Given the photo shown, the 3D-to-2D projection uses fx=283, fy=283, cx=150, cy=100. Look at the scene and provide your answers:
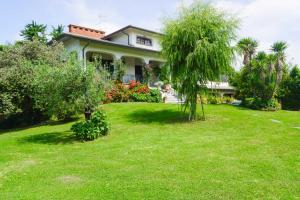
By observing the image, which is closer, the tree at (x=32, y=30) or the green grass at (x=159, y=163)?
the green grass at (x=159, y=163)

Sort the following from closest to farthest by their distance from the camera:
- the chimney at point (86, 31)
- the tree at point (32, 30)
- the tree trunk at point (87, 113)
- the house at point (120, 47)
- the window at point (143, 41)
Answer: the tree trunk at point (87, 113)
the house at point (120, 47)
the chimney at point (86, 31)
the window at point (143, 41)
the tree at point (32, 30)

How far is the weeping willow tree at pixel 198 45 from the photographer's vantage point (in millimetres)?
13766

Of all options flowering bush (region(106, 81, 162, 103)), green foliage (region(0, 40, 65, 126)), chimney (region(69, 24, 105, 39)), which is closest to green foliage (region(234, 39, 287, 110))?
flowering bush (region(106, 81, 162, 103))

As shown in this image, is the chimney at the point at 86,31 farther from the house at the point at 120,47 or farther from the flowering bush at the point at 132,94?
the flowering bush at the point at 132,94

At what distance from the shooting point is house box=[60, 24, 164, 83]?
840 inches

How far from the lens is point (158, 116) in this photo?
15422mm

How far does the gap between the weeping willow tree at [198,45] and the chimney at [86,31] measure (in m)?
14.1

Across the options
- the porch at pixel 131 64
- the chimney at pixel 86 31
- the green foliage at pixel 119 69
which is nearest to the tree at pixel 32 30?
the chimney at pixel 86 31

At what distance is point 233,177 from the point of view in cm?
654

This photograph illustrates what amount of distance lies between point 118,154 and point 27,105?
10.3 m

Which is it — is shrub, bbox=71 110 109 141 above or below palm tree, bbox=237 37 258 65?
below

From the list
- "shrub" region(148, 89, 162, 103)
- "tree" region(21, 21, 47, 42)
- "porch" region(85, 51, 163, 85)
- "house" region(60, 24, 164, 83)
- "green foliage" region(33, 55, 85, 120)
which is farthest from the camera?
"tree" region(21, 21, 47, 42)

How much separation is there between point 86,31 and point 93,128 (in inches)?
726

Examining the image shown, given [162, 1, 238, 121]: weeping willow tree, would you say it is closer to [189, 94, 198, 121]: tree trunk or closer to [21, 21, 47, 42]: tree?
[189, 94, 198, 121]: tree trunk
